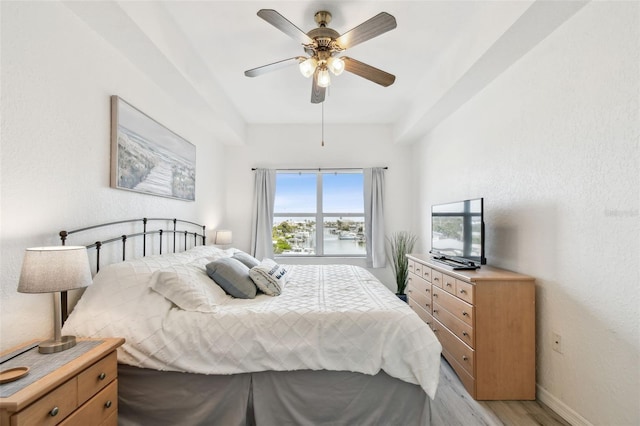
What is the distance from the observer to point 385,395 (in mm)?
Answer: 1764

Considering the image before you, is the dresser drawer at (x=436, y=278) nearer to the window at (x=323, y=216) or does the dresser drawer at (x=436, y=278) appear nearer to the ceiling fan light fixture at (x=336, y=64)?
the ceiling fan light fixture at (x=336, y=64)

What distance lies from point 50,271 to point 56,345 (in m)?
0.37

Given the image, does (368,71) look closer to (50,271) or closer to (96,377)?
(50,271)

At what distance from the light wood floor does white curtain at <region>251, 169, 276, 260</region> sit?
319 cm

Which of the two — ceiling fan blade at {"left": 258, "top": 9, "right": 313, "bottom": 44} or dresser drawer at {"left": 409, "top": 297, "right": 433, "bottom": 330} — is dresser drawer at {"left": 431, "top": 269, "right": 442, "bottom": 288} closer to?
dresser drawer at {"left": 409, "top": 297, "right": 433, "bottom": 330}

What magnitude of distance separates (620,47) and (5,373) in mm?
3256

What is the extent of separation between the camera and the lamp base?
138cm

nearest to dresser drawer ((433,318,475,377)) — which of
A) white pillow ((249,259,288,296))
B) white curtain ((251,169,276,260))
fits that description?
white pillow ((249,259,288,296))

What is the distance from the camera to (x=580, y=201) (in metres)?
1.85

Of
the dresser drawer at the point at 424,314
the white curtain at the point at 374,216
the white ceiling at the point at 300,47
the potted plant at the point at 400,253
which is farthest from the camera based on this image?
the white curtain at the point at 374,216

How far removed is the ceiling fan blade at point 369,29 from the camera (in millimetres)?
1785

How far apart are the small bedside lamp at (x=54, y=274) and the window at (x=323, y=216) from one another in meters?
3.62

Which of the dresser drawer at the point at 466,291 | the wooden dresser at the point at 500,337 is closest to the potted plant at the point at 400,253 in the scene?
the dresser drawer at the point at 466,291

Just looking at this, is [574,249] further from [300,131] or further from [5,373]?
[300,131]
